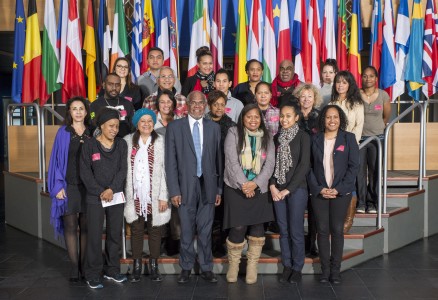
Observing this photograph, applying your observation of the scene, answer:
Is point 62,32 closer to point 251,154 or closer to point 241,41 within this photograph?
point 241,41

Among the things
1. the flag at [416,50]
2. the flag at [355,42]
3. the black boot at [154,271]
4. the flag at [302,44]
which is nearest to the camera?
the black boot at [154,271]

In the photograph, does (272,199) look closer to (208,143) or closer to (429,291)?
(208,143)

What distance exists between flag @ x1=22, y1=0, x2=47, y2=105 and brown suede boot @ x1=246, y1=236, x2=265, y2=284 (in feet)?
14.2

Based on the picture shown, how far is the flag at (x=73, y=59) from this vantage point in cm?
758

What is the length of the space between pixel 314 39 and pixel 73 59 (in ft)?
10.5

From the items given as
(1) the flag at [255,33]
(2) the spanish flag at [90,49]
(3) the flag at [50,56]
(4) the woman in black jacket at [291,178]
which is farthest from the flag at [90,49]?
(4) the woman in black jacket at [291,178]

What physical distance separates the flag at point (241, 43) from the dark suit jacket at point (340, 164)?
310 centimetres

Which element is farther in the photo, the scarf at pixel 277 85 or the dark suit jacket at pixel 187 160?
the scarf at pixel 277 85

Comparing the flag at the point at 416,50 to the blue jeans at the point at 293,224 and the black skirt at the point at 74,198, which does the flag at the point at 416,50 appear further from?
the black skirt at the point at 74,198

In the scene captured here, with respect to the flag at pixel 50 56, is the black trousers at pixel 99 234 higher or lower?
lower

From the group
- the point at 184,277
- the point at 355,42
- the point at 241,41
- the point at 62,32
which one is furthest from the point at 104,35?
the point at 184,277

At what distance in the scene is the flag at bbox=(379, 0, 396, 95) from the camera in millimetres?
7281

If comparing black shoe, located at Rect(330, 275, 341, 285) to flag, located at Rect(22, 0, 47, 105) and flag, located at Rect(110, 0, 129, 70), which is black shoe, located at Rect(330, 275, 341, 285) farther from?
flag, located at Rect(22, 0, 47, 105)

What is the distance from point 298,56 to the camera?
756 centimetres
